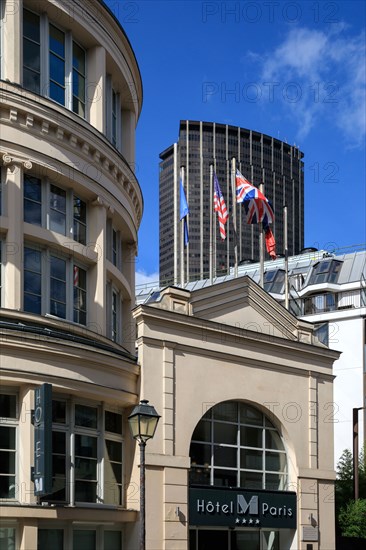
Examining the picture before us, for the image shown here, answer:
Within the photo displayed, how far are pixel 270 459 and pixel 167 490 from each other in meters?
5.51

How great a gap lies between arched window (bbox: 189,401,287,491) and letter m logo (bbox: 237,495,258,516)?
0.45 meters

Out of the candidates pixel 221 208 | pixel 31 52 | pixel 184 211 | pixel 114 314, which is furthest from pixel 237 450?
pixel 31 52

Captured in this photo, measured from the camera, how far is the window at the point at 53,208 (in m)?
24.7

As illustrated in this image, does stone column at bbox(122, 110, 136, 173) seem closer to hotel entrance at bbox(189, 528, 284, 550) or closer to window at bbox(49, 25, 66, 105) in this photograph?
window at bbox(49, 25, 66, 105)

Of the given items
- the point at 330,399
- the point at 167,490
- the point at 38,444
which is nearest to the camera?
the point at 38,444

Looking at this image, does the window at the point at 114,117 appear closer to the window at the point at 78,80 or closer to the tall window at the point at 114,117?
the tall window at the point at 114,117

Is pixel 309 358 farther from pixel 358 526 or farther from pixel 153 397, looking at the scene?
pixel 358 526

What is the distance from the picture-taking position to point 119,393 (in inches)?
1022

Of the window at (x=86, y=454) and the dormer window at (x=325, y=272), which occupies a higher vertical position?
the dormer window at (x=325, y=272)

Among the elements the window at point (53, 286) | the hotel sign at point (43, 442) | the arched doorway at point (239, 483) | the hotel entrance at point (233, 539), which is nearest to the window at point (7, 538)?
the hotel sign at point (43, 442)

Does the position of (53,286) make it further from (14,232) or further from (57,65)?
(57,65)

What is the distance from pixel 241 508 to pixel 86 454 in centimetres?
740

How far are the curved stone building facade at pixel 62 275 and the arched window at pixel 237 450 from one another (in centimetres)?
348

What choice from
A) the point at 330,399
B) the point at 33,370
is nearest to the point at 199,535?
the point at 330,399
